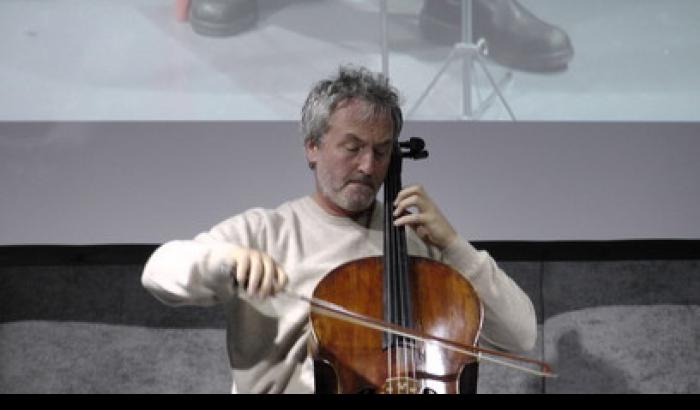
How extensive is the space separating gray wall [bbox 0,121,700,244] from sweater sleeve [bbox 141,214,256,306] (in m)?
0.70

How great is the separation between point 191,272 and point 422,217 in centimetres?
42

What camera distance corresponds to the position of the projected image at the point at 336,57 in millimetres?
2451

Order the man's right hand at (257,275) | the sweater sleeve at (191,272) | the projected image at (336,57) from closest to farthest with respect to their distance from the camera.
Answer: the man's right hand at (257,275), the sweater sleeve at (191,272), the projected image at (336,57)

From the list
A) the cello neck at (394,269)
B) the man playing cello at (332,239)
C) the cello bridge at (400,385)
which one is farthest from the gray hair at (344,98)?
the cello bridge at (400,385)

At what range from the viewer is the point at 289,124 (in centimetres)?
250

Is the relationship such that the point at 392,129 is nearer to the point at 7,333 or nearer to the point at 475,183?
the point at 475,183

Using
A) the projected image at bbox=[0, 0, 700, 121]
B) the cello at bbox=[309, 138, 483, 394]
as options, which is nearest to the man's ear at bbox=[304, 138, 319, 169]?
the cello at bbox=[309, 138, 483, 394]

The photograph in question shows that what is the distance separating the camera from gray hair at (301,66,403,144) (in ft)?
6.31

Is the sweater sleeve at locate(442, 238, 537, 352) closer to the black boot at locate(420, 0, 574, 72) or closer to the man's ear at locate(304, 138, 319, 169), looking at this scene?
the man's ear at locate(304, 138, 319, 169)

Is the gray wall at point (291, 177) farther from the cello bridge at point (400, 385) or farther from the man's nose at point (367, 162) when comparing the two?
the cello bridge at point (400, 385)

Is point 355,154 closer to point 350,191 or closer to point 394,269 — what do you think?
point 350,191

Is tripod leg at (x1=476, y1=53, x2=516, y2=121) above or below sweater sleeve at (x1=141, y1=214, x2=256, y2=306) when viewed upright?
above

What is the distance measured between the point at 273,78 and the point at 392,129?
0.62m
